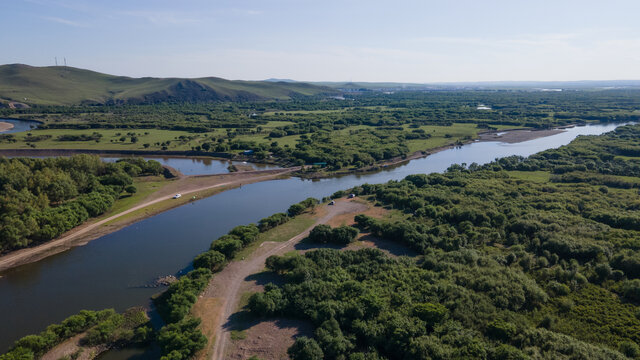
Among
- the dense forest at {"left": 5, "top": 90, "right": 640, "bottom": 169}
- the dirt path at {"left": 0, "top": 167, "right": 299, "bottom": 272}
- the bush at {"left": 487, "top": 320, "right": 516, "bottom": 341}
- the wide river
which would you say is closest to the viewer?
the bush at {"left": 487, "top": 320, "right": 516, "bottom": 341}

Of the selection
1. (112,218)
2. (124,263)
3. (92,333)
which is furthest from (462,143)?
(92,333)

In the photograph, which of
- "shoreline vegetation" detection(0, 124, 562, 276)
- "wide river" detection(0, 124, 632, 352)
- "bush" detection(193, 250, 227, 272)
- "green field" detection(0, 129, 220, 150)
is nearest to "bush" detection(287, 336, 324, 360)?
"bush" detection(193, 250, 227, 272)

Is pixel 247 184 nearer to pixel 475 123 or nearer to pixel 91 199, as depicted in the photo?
pixel 91 199

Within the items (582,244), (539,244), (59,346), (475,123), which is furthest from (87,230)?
(475,123)

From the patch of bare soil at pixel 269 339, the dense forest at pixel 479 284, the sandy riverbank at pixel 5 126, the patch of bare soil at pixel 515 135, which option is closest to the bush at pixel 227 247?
the dense forest at pixel 479 284

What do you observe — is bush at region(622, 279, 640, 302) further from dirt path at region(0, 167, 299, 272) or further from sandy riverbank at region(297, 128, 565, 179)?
dirt path at region(0, 167, 299, 272)

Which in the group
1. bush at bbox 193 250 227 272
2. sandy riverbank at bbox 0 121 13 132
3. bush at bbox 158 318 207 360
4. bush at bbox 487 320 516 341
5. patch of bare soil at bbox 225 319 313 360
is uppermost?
sandy riverbank at bbox 0 121 13 132

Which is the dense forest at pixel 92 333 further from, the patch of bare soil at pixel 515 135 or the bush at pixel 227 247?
the patch of bare soil at pixel 515 135
